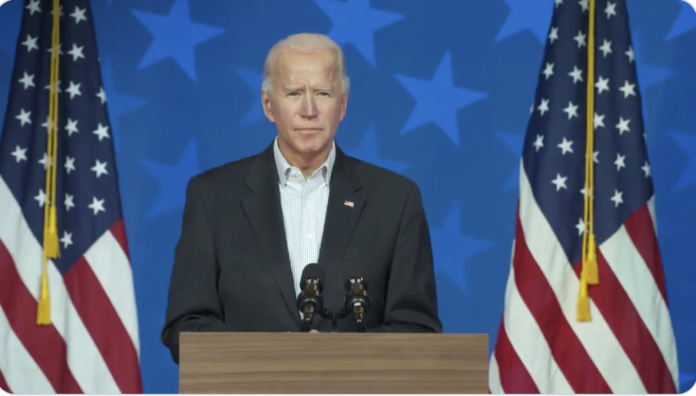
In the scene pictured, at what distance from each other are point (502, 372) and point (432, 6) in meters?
1.65

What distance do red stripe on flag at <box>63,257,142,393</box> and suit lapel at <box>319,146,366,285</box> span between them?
1639 mm

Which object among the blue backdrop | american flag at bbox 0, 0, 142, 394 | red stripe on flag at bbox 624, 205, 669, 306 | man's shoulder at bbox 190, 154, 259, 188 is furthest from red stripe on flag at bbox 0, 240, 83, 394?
red stripe on flag at bbox 624, 205, 669, 306

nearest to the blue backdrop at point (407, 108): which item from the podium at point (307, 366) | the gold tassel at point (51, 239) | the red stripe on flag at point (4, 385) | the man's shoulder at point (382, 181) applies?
the gold tassel at point (51, 239)

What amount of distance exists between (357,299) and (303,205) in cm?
65

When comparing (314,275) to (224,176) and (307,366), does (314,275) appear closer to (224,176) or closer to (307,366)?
(307,366)

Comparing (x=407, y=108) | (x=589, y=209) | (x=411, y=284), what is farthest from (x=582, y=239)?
(x=411, y=284)

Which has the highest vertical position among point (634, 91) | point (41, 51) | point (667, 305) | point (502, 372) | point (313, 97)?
point (41, 51)

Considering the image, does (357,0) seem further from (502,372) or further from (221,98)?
(502,372)

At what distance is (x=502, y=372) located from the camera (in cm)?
407

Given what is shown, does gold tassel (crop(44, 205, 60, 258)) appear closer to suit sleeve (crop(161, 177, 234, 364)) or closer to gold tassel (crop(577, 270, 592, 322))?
Result: suit sleeve (crop(161, 177, 234, 364))

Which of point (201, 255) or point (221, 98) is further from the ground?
point (221, 98)

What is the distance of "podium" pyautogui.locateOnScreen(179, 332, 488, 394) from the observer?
2021 millimetres

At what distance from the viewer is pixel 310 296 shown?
2.27m

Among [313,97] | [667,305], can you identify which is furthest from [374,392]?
[667,305]
